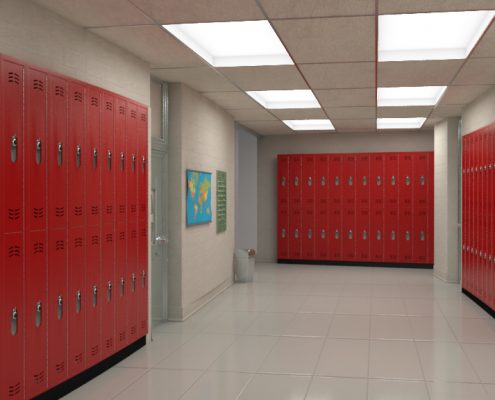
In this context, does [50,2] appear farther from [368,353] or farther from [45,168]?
[368,353]

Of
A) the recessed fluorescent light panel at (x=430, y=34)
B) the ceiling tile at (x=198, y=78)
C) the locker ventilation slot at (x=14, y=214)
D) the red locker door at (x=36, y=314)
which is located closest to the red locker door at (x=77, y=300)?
the red locker door at (x=36, y=314)

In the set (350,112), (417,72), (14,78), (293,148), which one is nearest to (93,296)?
(14,78)

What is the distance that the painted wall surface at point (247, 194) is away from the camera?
1346 cm

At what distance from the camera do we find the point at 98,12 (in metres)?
4.32

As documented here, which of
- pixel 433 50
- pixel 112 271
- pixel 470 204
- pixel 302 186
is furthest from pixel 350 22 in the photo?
pixel 302 186

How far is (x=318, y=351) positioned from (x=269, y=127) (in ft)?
21.4

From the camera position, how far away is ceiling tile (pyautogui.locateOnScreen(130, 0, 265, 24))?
4148 millimetres

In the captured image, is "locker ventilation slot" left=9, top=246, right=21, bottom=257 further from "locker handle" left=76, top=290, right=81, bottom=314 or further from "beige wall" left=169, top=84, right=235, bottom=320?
"beige wall" left=169, top=84, right=235, bottom=320

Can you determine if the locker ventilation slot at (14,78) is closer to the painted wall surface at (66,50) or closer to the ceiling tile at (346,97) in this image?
the painted wall surface at (66,50)

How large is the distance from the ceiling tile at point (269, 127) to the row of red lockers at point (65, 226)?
17.8 feet

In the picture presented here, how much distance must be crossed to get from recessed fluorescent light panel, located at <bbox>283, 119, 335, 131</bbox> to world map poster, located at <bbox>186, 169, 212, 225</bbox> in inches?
121

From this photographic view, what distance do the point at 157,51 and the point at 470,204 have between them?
5.25 metres

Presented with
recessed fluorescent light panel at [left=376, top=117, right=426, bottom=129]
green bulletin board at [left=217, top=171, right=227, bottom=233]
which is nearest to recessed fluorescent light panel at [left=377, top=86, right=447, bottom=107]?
recessed fluorescent light panel at [left=376, top=117, right=426, bottom=129]

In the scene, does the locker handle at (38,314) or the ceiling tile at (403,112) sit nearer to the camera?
the locker handle at (38,314)
